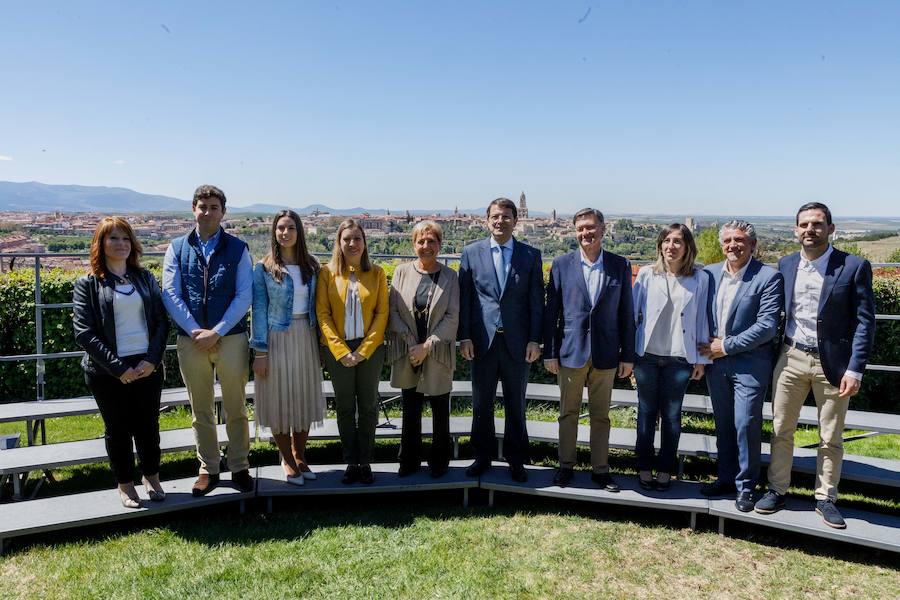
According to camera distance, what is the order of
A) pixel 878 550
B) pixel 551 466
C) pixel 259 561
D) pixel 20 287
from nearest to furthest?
1. pixel 259 561
2. pixel 878 550
3. pixel 551 466
4. pixel 20 287

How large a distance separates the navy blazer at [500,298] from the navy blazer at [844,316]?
1.69 metres

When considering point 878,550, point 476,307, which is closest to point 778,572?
point 878,550

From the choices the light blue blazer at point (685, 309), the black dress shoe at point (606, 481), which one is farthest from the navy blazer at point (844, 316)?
the black dress shoe at point (606, 481)

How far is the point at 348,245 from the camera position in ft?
12.3

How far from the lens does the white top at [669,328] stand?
3662mm

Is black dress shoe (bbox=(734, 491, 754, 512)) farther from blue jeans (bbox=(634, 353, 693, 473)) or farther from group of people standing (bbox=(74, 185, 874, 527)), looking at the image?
blue jeans (bbox=(634, 353, 693, 473))

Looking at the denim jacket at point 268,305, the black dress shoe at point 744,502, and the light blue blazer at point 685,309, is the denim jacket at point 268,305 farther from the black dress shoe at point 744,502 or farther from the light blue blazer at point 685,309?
the black dress shoe at point 744,502

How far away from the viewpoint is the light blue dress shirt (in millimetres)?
3545

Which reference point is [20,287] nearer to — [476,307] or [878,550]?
[476,307]

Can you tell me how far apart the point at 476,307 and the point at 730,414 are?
5.92ft

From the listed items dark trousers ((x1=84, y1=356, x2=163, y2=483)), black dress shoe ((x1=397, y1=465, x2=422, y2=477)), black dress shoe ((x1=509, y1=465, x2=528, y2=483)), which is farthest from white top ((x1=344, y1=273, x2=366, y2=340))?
black dress shoe ((x1=509, y1=465, x2=528, y2=483))

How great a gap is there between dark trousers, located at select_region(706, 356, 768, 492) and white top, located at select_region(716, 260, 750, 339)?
0.75 ft

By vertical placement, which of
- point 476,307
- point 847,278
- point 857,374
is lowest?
point 857,374

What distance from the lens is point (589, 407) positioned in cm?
398
